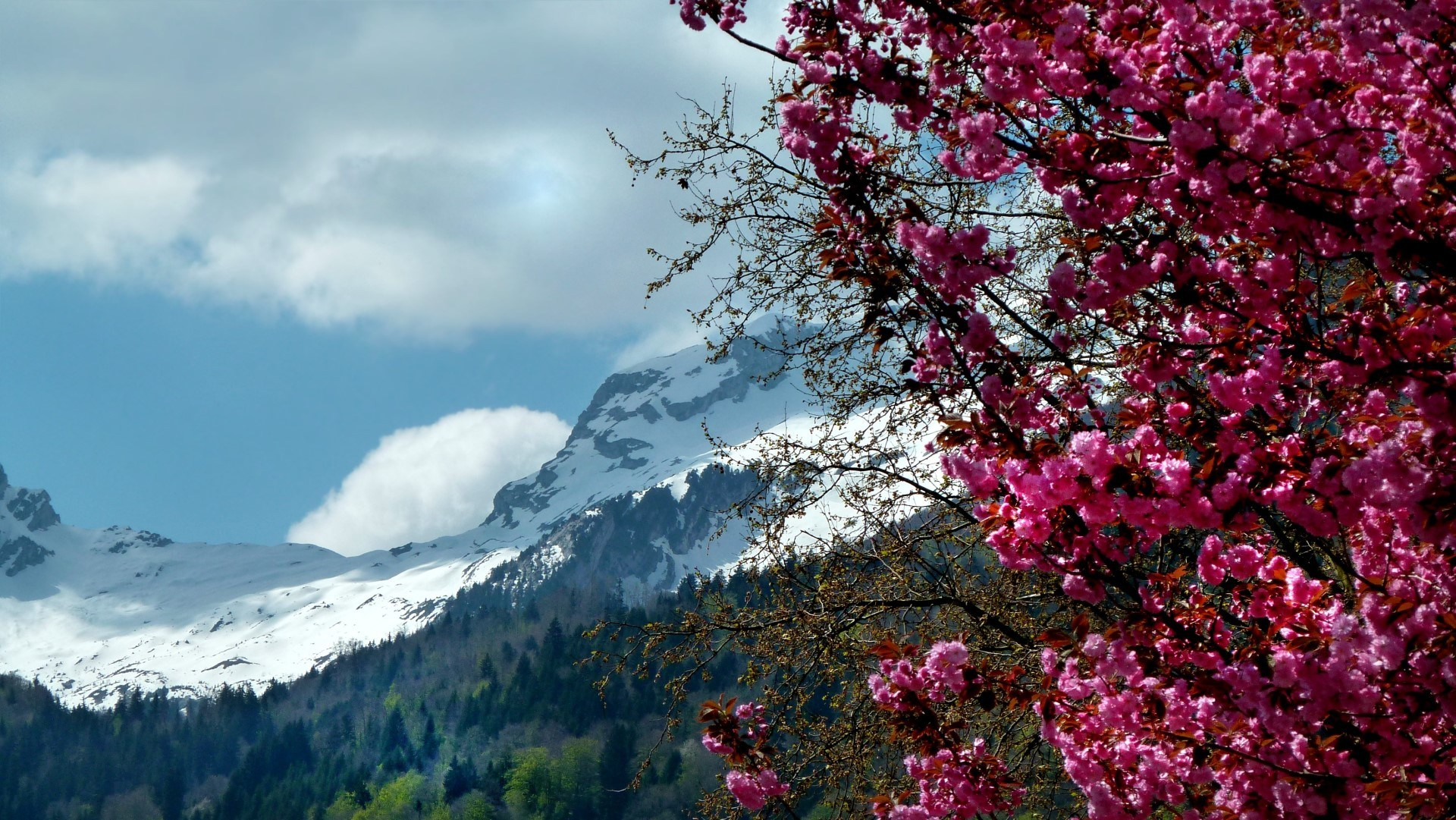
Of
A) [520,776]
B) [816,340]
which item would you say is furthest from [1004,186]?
[520,776]

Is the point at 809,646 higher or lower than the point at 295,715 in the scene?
higher

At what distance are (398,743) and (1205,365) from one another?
101027 millimetres

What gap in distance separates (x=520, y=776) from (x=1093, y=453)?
69472 millimetres

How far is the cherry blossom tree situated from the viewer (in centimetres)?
327

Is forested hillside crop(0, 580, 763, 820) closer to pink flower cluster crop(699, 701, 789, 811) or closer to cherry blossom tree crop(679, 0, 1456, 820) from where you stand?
pink flower cluster crop(699, 701, 789, 811)

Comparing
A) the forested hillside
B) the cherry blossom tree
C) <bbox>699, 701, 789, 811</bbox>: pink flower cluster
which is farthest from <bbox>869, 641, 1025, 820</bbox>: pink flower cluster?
the forested hillside

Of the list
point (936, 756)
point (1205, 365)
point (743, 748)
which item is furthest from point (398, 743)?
point (1205, 365)

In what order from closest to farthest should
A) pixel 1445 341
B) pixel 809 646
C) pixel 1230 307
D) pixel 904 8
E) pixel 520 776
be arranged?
pixel 1445 341
pixel 1230 307
pixel 904 8
pixel 809 646
pixel 520 776

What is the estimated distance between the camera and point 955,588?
25.2 ft

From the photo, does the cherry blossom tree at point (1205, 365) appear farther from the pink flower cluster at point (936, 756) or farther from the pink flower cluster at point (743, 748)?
the pink flower cluster at point (743, 748)

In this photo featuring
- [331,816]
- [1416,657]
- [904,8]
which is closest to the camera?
[1416,657]

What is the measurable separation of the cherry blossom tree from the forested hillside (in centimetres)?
5428

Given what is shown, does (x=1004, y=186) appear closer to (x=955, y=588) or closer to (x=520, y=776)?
(x=955, y=588)

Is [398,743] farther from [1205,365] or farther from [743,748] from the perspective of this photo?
[1205,365]
